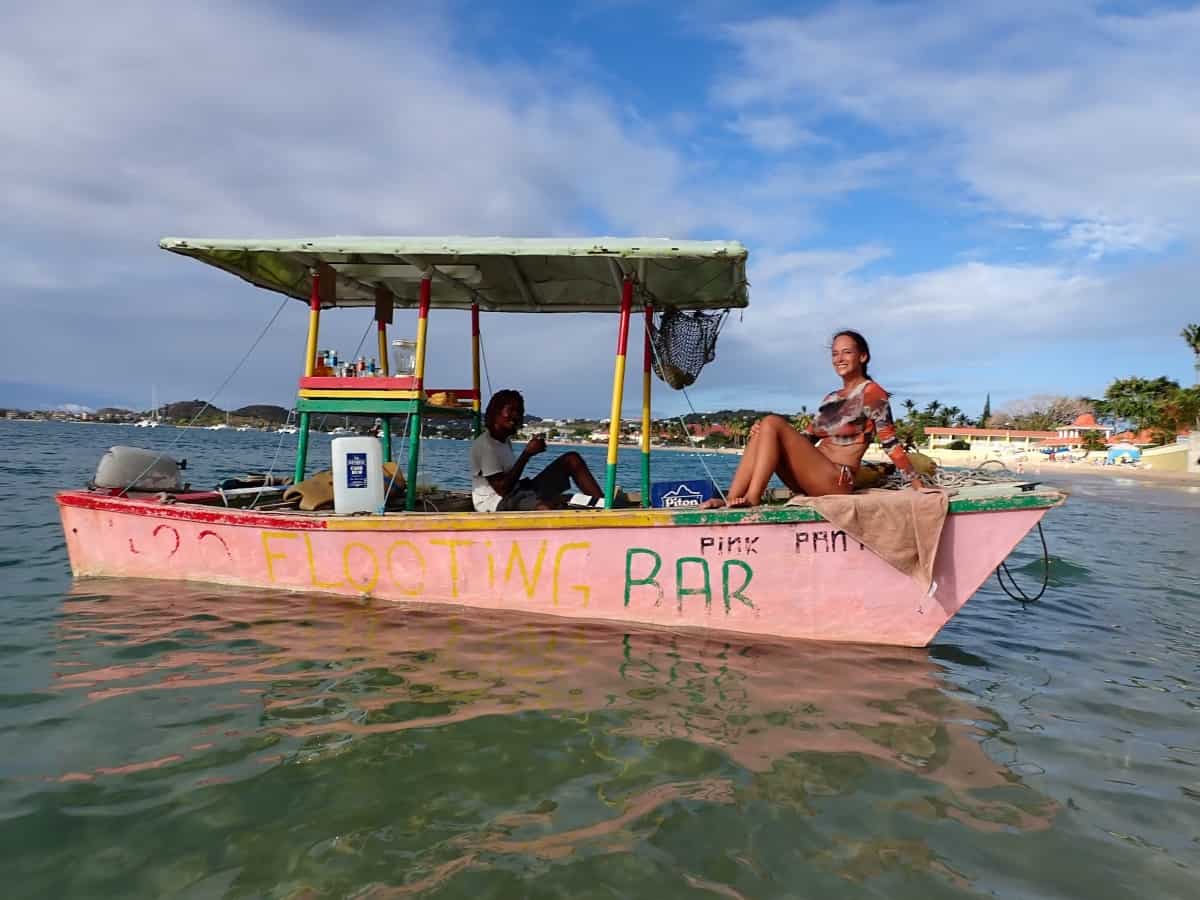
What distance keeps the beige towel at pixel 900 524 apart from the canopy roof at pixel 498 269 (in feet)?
6.57

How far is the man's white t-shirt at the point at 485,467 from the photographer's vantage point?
6512 millimetres

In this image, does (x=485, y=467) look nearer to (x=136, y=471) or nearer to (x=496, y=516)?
(x=496, y=516)

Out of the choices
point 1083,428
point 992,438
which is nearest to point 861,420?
point 992,438

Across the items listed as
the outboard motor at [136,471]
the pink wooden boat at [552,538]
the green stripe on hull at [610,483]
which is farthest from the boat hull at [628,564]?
the outboard motor at [136,471]

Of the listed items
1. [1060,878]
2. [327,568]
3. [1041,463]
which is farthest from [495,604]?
[1041,463]

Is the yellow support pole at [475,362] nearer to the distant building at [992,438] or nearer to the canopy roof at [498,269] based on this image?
the canopy roof at [498,269]

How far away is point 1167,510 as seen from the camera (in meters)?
23.3

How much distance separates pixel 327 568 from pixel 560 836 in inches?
155

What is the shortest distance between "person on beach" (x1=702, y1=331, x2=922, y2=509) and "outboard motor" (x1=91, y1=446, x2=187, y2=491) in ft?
18.3

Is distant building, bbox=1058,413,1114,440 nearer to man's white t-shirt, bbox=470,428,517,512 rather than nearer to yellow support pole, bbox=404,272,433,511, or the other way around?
man's white t-shirt, bbox=470,428,517,512

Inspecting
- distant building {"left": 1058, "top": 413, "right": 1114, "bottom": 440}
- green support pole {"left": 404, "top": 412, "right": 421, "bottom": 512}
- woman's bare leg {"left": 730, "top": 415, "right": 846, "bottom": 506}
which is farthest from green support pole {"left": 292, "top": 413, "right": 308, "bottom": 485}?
distant building {"left": 1058, "top": 413, "right": 1114, "bottom": 440}

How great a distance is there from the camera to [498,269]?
22.8ft

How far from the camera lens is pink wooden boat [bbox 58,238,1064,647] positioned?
4969 mm

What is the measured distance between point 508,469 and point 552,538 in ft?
4.82
